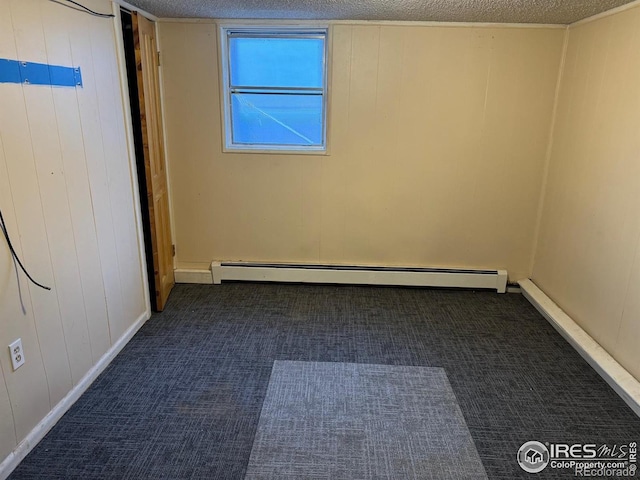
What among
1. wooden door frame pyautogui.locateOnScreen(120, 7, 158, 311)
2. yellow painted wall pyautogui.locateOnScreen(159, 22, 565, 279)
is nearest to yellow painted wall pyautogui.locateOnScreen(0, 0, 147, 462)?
wooden door frame pyautogui.locateOnScreen(120, 7, 158, 311)

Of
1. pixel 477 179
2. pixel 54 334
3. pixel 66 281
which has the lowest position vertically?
pixel 54 334

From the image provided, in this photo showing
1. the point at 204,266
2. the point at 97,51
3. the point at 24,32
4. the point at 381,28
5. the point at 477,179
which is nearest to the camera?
the point at 24,32

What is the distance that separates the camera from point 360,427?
2156mm

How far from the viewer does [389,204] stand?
12.0 feet

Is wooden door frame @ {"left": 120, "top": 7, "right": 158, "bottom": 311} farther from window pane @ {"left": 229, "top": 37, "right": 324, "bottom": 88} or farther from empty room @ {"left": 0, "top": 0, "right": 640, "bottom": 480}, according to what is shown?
window pane @ {"left": 229, "top": 37, "right": 324, "bottom": 88}

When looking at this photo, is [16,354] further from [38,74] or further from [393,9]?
[393,9]

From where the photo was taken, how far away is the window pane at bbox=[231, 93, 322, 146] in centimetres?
356

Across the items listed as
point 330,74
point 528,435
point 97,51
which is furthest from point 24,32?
point 528,435

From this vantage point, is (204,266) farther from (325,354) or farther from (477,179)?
(477,179)

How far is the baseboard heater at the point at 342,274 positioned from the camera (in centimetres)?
372

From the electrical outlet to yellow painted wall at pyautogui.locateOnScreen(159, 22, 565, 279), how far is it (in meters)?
1.94

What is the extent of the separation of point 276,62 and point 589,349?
2958 millimetres

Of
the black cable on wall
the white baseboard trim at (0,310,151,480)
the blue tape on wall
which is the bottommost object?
the white baseboard trim at (0,310,151,480)

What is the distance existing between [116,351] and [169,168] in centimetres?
154
